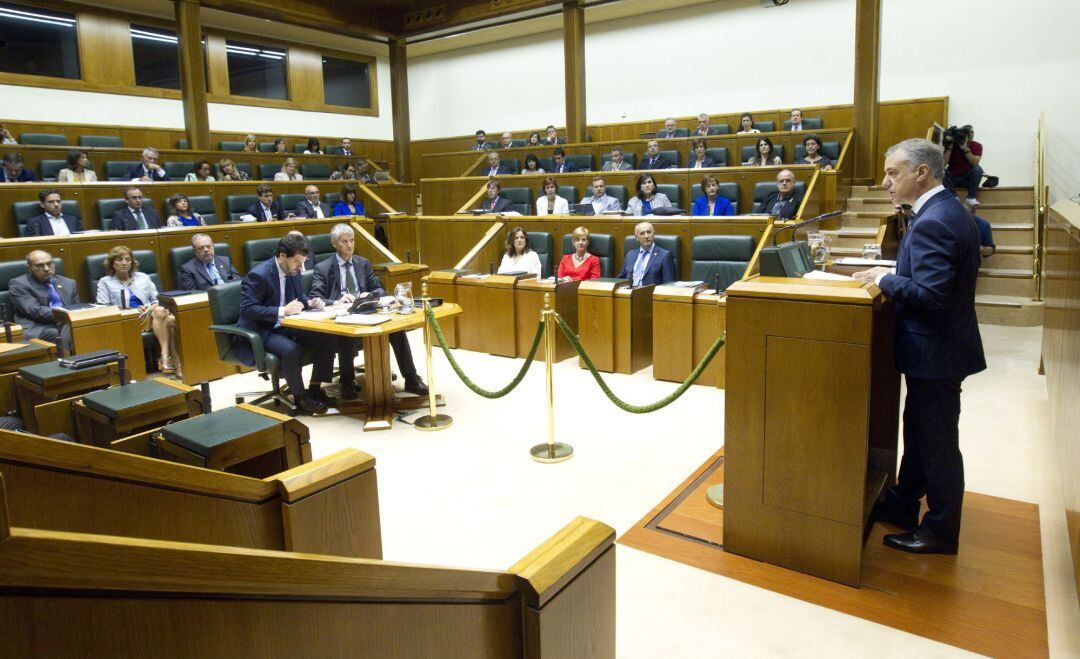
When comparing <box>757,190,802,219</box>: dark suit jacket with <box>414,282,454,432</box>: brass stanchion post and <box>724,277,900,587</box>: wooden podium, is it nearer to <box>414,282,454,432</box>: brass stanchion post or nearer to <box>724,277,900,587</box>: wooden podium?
<box>414,282,454,432</box>: brass stanchion post

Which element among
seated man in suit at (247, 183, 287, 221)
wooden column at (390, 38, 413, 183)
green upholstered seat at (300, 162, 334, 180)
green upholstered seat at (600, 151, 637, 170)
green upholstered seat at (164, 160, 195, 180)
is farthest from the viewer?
wooden column at (390, 38, 413, 183)

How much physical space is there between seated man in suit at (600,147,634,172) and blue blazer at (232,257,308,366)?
520 centimetres

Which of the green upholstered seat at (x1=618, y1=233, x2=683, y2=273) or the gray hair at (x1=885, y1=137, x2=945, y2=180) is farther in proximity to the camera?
the green upholstered seat at (x1=618, y1=233, x2=683, y2=273)

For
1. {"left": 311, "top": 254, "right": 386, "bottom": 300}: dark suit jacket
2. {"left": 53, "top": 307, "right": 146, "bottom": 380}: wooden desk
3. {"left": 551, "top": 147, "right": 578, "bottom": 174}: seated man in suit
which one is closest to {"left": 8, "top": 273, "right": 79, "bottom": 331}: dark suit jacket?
{"left": 53, "top": 307, "right": 146, "bottom": 380}: wooden desk

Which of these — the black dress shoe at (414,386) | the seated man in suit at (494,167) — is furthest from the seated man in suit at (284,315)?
the seated man in suit at (494,167)

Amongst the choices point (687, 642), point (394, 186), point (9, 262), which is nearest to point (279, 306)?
point (9, 262)

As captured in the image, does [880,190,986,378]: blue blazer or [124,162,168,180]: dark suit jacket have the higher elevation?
[124,162,168,180]: dark suit jacket

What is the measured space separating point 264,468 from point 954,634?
214cm

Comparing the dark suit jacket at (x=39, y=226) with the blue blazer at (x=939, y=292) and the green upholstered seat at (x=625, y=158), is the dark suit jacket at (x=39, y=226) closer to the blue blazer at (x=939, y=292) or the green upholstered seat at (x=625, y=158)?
the green upholstered seat at (x=625, y=158)

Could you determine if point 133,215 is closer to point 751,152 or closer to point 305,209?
point 305,209

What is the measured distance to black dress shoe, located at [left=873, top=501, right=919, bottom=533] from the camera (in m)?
2.82

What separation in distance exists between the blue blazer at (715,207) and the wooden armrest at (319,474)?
220 inches

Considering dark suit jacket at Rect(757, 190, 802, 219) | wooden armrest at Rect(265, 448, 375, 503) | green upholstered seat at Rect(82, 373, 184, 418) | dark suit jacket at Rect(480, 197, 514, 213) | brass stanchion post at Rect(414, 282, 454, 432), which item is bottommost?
brass stanchion post at Rect(414, 282, 454, 432)

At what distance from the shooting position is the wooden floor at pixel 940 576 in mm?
2258
